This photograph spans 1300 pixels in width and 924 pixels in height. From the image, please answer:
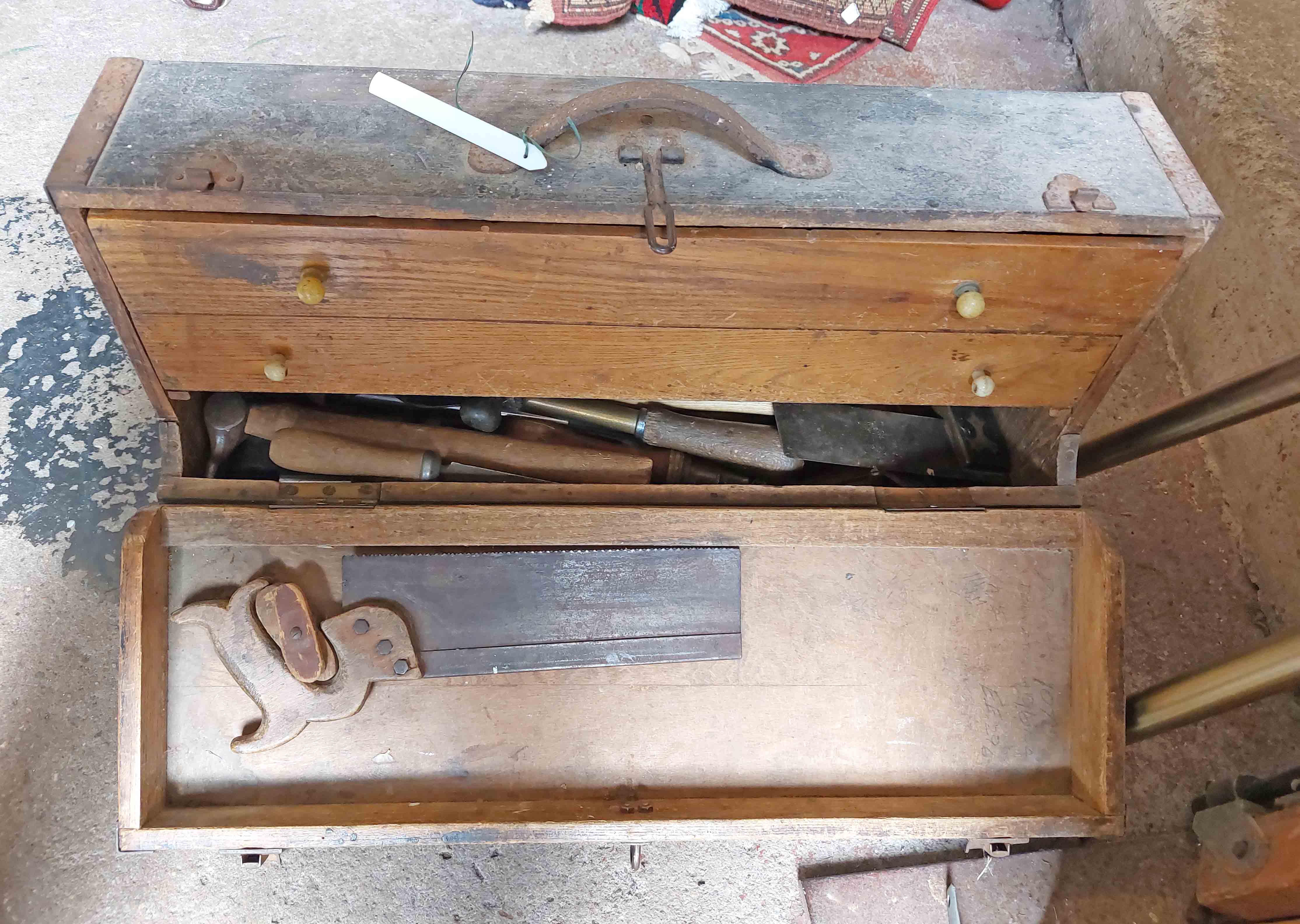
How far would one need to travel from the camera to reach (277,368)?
44.2 inches

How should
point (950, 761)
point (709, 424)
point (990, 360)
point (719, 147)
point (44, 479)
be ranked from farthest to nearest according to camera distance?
point (44, 479) → point (709, 424) → point (950, 761) → point (990, 360) → point (719, 147)

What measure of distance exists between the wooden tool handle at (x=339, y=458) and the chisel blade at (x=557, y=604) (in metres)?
0.14

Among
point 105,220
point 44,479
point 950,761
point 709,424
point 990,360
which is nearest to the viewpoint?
point 105,220

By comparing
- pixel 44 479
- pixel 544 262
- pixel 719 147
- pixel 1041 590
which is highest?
pixel 719 147

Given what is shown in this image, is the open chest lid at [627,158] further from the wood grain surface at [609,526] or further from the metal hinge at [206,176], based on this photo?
the wood grain surface at [609,526]

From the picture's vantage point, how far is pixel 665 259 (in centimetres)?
101

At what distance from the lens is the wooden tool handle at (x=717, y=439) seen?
138cm

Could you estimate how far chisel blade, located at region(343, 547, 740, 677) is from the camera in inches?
47.9

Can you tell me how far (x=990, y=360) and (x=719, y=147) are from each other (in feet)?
1.55

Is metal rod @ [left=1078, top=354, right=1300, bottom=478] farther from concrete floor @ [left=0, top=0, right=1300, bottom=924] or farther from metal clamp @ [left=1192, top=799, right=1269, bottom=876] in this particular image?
metal clamp @ [left=1192, top=799, right=1269, bottom=876]

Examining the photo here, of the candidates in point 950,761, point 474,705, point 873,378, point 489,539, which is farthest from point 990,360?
point 474,705

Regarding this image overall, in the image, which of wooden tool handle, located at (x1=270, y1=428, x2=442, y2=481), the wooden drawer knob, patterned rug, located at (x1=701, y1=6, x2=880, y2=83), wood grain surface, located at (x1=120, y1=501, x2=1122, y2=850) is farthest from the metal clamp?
patterned rug, located at (x1=701, y1=6, x2=880, y2=83)

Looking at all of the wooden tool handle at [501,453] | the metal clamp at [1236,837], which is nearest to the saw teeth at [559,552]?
the wooden tool handle at [501,453]

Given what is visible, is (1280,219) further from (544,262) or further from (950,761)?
(544,262)
